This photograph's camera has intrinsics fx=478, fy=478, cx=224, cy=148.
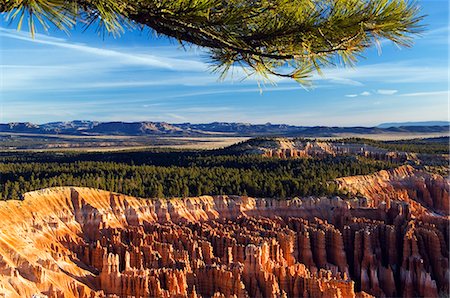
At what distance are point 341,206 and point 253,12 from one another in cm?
4388

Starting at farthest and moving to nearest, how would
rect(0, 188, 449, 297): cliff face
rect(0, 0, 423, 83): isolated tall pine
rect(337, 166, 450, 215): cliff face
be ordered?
rect(337, 166, 450, 215): cliff face
rect(0, 188, 449, 297): cliff face
rect(0, 0, 423, 83): isolated tall pine

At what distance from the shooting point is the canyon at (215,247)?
29.0 m

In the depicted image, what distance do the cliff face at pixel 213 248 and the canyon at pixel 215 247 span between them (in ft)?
0.30

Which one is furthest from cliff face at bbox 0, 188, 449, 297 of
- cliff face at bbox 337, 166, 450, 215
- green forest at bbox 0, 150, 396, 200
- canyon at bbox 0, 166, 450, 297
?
cliff face at bbox 337, 166, 450, 215

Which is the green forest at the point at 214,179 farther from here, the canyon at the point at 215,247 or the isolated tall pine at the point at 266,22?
the isolated tall pine at the point at 266,22

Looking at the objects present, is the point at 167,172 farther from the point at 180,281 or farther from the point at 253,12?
the point at 253,12

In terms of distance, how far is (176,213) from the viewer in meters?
47.2

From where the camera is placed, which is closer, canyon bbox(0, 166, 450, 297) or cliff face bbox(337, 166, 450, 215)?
canyon bbox(0, 166, 450, 297)

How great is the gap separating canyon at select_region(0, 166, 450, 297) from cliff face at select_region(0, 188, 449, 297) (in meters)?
0.09

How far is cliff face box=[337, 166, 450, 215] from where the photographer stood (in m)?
61.8

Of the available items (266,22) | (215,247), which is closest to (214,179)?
(215,247)

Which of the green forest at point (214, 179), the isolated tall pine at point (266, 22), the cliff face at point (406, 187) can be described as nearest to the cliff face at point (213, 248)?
the green forest at point (214, 179)

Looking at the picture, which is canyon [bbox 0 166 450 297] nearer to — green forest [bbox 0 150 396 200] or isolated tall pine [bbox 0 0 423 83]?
green forest [bbox 0 150 396 200]

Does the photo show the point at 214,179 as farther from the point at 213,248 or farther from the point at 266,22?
the point at 266,22
